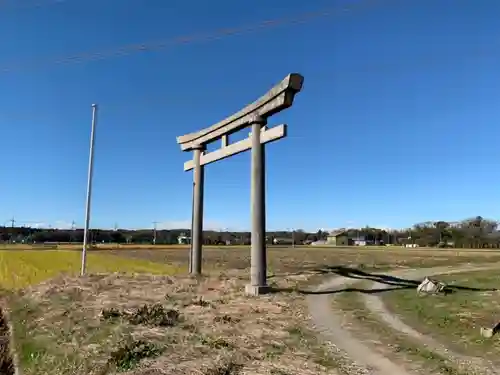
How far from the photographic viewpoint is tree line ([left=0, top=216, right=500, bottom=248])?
9356cm

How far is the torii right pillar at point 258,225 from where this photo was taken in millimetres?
14203

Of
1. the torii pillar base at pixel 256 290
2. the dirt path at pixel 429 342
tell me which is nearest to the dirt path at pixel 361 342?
the dirt path at pixel 429 342

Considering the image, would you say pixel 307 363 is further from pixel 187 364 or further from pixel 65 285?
Answer: pixel 65 285

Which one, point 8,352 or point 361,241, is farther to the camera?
point 361,241

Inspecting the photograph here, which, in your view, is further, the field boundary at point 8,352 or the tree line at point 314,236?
the tree line at point 314,236

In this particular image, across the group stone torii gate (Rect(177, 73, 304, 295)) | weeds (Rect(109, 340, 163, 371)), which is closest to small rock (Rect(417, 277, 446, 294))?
stone torii gate (Rect(177, 73, 304, 295))

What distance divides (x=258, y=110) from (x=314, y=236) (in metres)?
140

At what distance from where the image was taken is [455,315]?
11.1 metres

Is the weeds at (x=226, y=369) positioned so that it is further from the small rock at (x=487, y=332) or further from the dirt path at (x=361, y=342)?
the small rock at (x=487, y=332)

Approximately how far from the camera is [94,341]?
9.21 metres

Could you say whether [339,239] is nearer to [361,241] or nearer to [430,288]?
[361,241]

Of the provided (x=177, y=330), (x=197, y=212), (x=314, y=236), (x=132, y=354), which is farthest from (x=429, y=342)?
(x=314, y=236)

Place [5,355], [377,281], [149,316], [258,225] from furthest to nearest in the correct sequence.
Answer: [377,281] → [258,225] → [149,316] → [5,355]

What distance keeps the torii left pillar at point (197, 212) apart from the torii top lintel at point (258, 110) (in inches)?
25.2
